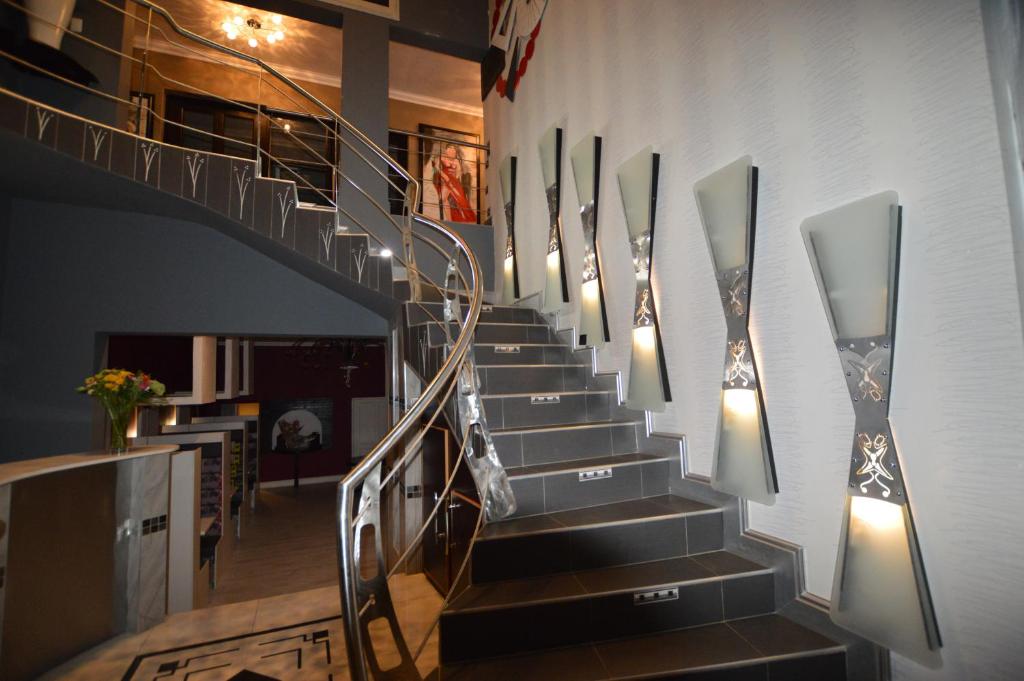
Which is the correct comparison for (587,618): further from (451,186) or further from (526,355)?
(451,186)

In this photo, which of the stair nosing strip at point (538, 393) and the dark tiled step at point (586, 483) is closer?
the dark tiled step at point (586, 483)

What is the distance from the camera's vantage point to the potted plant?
2.94 m

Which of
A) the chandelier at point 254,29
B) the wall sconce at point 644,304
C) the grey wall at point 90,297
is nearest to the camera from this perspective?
the wall sconce at point 644,304

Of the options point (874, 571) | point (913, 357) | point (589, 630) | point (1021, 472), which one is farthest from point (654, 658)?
point (913, 357)

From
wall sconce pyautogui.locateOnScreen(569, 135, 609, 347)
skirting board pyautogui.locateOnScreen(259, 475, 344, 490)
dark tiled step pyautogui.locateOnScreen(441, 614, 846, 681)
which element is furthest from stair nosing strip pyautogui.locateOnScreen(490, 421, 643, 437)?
skirting board pyautogui.locateOnScreen(259, 475, 344, 490)

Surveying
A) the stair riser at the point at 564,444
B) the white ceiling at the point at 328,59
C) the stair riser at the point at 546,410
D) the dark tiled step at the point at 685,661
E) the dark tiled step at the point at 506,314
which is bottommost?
the dark tiled step at the point at 685,661

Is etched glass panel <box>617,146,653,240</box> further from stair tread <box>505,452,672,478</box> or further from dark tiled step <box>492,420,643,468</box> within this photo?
stair tread <box>505,452,672,478</box>

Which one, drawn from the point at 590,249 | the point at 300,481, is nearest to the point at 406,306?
the point at 590,249

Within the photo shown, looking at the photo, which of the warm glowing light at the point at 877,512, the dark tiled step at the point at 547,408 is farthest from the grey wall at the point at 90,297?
the warm glowing light at the point at 877,512

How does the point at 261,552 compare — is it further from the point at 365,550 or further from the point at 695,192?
the point at 695,192

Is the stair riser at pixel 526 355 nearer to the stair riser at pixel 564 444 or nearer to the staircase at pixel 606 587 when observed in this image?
the staircase at pixel 606 587

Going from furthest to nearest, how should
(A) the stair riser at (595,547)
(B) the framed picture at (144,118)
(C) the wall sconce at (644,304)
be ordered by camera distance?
(B) the framed picture at (144,118)
(C) the wall sconce at (644,304)
(A) the stair riser at (595,547)

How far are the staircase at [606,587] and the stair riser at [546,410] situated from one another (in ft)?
0.08

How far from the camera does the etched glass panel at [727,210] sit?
228 cm
